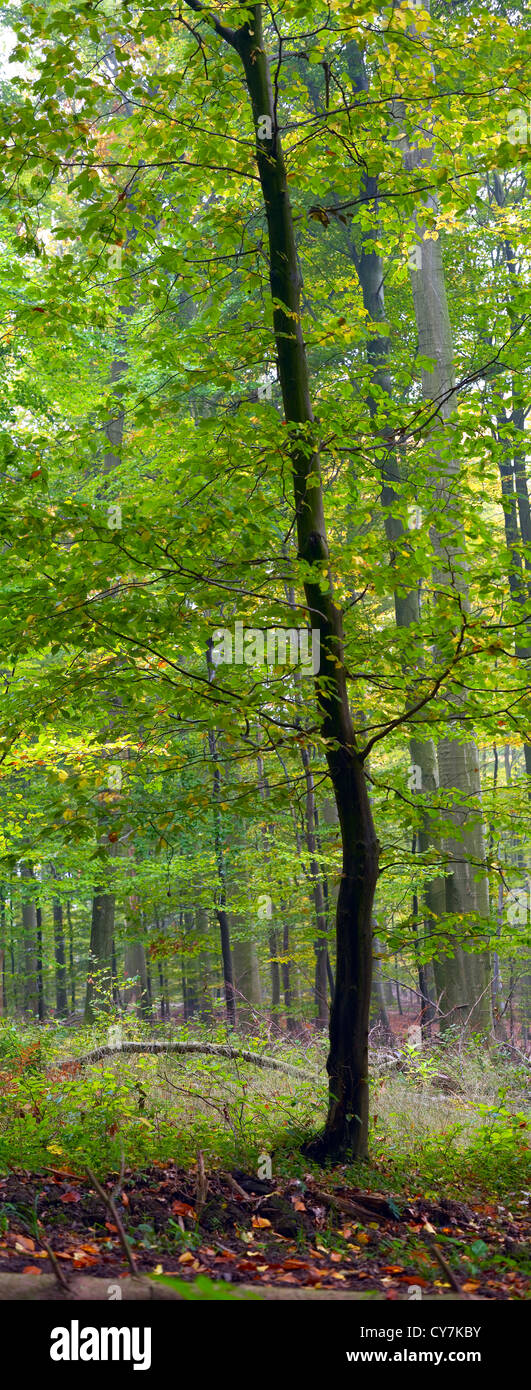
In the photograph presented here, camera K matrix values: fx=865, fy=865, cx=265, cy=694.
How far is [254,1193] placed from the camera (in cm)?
502

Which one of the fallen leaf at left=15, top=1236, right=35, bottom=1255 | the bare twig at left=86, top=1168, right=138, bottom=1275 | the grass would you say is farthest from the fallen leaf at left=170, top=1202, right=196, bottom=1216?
the bare twig at left=86, top=1168, right=138, bottom=1275

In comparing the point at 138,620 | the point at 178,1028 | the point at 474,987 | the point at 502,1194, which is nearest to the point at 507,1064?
the point at 474,987

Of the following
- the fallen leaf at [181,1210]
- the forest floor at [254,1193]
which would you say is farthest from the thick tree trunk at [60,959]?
the fallen leaf at [181,1210]

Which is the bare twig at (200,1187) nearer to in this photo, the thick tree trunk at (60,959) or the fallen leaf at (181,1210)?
the fallen leaf at (181,1210)

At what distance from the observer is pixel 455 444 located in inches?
210

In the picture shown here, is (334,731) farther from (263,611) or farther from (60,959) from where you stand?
(60,959)

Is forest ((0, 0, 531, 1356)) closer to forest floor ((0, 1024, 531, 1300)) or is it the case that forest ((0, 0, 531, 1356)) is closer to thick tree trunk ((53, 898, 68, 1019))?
forest floor ((0, 1024, 531, 1300))

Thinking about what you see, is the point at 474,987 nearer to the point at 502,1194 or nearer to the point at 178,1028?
the point at 178,1028

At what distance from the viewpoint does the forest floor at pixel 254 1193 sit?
3.84 metres

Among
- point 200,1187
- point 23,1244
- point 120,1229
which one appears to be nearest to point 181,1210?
point 200,1187

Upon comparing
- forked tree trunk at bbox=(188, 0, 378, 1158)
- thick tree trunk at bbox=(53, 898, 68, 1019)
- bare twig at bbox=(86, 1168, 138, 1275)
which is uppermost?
forked tree trunk at bbox=(188, 0, 378, 1158)

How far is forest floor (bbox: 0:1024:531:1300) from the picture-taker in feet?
12.6

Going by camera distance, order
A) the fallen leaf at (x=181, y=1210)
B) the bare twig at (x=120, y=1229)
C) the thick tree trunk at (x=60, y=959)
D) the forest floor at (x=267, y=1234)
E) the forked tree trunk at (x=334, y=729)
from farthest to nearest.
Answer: the thick tree trunk at (x=60, y=959)
the forked tree trunk at (x=334, y=729)
the fallen leaf at (x=181, y=1210)
the forest floor at (x=267, y=1234)
the bare twig at (x=120, y=1229)
